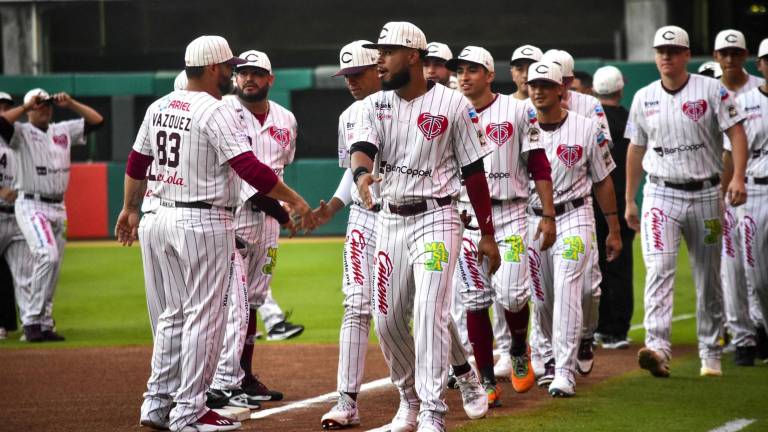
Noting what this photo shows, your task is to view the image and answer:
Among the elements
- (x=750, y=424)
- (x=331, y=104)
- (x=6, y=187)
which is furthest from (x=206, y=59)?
(x=331, y=104)

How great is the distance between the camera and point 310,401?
→ 8086 millimetres

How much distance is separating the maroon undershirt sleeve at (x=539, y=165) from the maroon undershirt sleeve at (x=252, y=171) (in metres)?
2.05

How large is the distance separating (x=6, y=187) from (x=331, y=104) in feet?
34.0

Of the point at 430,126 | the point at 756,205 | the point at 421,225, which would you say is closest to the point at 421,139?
the point at 430,126

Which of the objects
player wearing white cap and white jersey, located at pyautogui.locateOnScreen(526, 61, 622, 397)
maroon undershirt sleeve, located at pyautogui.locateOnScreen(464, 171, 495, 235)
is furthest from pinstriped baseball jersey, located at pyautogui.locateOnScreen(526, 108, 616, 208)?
maroon undershirt sleeve, located at pyautogui.locateOnScreen(464, 171, 495, 235)

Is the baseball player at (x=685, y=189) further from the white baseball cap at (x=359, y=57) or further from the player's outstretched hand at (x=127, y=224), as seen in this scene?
the player's outstretched hand at (x=127, y=224)

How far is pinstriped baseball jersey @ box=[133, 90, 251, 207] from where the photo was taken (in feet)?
22.2

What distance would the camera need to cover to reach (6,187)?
1188cm

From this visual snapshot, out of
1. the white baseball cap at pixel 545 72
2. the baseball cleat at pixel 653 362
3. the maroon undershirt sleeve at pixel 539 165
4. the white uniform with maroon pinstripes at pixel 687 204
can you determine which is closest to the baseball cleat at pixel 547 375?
the baseball cleat at pixel 653 362

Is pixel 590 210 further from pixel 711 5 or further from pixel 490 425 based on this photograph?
pixel 711 5

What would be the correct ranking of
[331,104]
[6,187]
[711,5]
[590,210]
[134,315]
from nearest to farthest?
1. [590,210]
2. [6,187]
3. [134,315]
4. [331,104]
5. [711,5]

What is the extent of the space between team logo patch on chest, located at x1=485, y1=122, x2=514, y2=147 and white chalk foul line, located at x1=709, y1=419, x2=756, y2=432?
2.35 m

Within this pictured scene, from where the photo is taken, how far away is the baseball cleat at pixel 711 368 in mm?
8898

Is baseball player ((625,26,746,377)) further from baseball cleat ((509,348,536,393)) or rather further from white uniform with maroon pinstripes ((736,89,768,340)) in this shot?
baseball cleat ((509,348,536,393))
